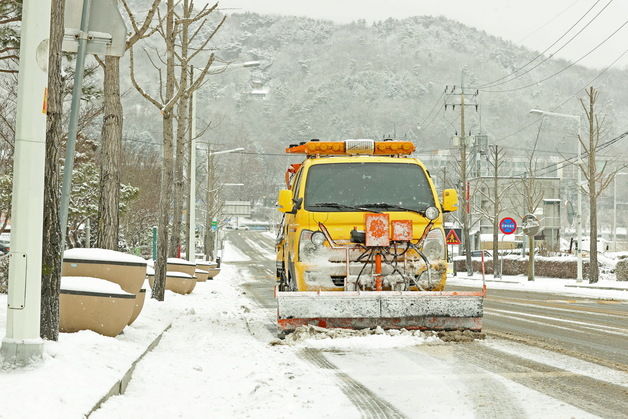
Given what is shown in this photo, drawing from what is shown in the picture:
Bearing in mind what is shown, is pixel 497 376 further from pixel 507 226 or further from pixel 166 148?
pixel 507 226

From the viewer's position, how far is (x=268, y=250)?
10438 cm

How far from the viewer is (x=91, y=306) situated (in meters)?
8.20

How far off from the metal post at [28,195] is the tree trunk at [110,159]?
7214mm

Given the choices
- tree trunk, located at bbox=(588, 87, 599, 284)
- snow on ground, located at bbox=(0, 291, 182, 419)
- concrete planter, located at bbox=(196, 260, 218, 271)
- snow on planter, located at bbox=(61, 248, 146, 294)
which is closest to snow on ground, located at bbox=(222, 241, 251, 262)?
concrete planter, located at bbox=(196, 260, 218, 271)

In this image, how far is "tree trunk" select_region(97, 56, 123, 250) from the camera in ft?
42.9

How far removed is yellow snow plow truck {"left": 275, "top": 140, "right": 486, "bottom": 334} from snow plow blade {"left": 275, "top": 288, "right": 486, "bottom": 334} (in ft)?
0.04

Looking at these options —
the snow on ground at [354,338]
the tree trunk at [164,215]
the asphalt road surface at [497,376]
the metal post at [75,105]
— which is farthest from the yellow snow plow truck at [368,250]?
the tree trunk at [164,215]

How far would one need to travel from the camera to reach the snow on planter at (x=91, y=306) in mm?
8125

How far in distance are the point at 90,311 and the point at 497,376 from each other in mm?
3999

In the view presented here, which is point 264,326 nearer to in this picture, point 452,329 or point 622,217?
point 452,329

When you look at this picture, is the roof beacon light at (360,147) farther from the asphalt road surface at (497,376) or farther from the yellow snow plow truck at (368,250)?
the asphalt road surface at (497,376)

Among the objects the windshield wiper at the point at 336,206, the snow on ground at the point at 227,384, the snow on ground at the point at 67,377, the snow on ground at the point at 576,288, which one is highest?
the windshield wiper at the point at 336,206

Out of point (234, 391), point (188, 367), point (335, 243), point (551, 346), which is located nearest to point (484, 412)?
point (234, 391)

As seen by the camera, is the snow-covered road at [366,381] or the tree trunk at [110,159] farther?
the tree trunk at [110,159]
